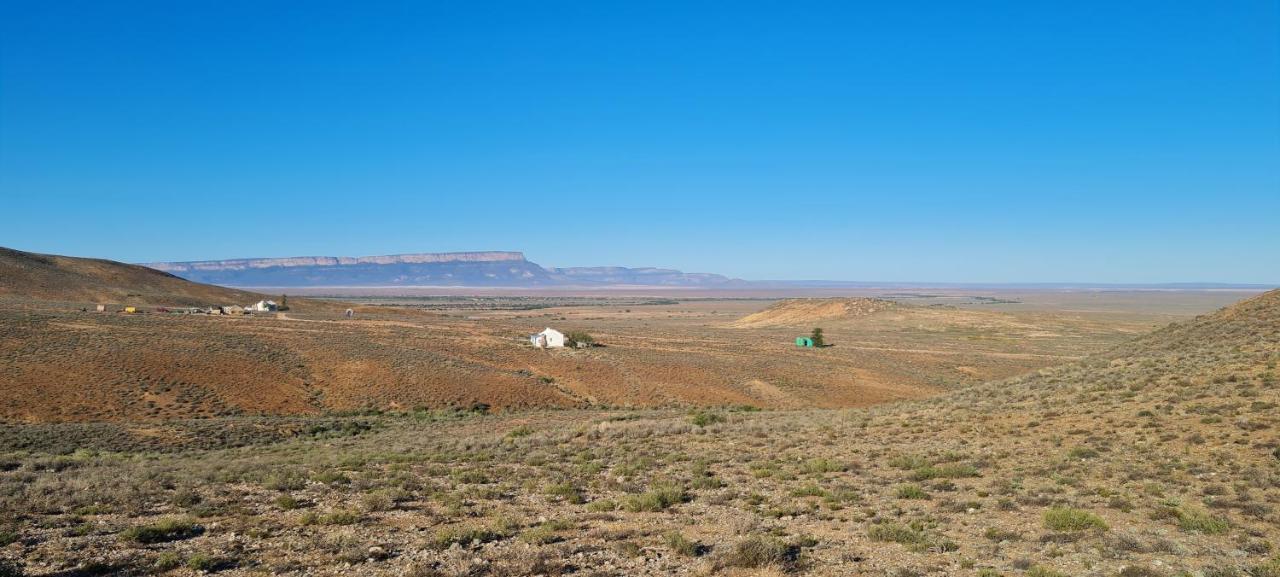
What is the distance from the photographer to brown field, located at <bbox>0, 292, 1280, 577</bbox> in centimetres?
879

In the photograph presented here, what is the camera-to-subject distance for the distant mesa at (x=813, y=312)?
9409 cm

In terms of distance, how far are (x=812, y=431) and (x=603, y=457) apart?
22.5 feet

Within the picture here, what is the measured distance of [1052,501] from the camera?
36.3ft

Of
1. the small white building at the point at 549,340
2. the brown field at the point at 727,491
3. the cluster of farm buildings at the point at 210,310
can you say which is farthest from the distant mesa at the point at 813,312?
the brown field at the point at 727,491

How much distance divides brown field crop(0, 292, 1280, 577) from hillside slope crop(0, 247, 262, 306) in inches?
2880

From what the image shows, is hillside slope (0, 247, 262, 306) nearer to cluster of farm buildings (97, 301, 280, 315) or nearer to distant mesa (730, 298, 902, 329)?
cluster of farm buildings (97, 301, 280, 315)

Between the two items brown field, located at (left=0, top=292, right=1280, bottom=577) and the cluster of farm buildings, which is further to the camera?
the cluster of farm buildings

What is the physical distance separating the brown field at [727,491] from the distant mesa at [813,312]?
226ft

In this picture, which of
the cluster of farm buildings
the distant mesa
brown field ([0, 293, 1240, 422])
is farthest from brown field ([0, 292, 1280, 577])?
the distant mesa

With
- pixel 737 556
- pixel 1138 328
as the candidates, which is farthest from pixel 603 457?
pixel 1138 328

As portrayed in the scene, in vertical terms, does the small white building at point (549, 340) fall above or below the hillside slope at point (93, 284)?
below

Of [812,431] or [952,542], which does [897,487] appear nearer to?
[952,542]

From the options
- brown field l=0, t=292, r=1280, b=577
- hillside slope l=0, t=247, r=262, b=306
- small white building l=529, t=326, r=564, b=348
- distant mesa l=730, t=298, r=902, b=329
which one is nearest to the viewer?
brown field l=0, t=292, r=1280, b=577

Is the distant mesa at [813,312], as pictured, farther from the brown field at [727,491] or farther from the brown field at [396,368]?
the brown field at [727,491]
